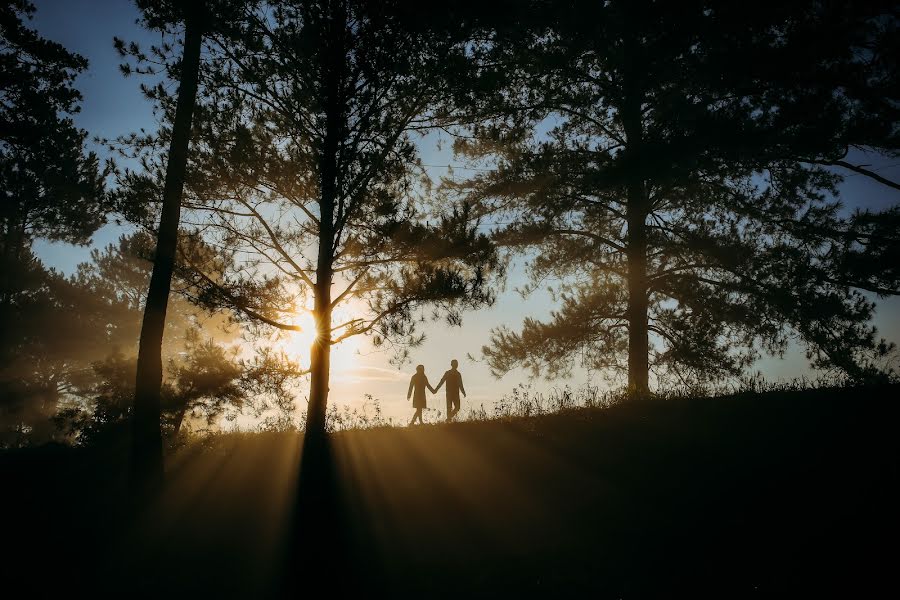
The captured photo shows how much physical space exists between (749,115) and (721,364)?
590 cm

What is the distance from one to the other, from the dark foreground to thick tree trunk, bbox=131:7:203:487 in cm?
71

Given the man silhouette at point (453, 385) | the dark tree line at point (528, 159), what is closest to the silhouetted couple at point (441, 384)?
the man silhouette at point (453, 385)

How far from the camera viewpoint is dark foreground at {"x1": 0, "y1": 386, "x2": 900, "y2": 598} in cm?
438

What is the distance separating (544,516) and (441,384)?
7.89 metres

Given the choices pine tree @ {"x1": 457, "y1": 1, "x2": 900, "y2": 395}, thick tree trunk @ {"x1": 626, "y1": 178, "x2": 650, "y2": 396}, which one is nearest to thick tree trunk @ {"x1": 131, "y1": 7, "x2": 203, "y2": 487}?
pine tree @ {"x1": 457, "y1": 1, "x2": 900, "y2": 395}

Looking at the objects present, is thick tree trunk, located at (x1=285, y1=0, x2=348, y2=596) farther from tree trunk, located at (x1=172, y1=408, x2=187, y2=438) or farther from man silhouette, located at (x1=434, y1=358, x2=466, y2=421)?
man silhouette, located at (x1=434, y1=358, x2=466, y2=421)

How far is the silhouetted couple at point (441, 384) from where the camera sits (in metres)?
13.1

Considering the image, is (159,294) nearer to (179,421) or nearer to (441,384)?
(179,421)

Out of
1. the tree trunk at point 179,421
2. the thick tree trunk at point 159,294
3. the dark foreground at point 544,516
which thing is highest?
the thick tree trunk at point 159,294

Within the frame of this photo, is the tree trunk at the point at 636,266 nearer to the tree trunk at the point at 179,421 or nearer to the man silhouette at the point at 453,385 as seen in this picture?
the man silhouette at the point at 453,385

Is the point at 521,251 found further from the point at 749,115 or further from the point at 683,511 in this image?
the point at 683,511

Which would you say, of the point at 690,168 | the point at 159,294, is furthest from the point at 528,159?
the point at 159,294

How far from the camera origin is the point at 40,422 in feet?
85.6

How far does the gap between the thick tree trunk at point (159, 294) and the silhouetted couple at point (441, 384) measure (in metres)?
6.91
